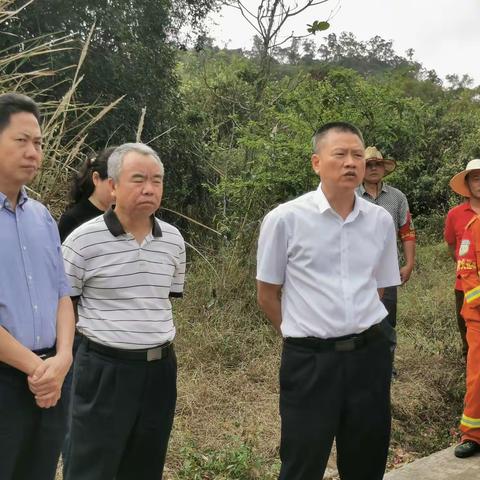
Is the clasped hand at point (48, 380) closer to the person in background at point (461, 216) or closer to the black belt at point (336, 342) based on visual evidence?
the black belt at point (336, 342)

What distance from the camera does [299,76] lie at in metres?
8.33

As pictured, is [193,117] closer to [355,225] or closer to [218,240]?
[218,240]

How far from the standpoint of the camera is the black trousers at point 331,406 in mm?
2615

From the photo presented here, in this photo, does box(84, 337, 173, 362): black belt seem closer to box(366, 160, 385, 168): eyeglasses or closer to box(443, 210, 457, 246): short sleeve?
box(366, 160, 385, 168): eyeglasses

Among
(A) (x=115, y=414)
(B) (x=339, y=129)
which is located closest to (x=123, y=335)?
(A) (x=115, y=414)

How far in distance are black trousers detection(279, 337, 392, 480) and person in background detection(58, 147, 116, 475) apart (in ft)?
3.80

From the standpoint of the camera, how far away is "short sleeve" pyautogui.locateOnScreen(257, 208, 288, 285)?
2.70m

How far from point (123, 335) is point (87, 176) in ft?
3.42

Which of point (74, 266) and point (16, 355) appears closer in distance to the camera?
point (16, 355)

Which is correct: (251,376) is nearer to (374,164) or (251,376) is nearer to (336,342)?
(374,164)

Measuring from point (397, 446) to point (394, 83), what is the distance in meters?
4.85

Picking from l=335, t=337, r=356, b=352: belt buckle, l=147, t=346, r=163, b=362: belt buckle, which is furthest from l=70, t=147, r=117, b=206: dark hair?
l=335, t=337, r=356, b=352: belt buckle

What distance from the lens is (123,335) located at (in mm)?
2396

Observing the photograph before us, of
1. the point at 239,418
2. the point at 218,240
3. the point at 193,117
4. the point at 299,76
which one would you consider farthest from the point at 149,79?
the point at 239,418
